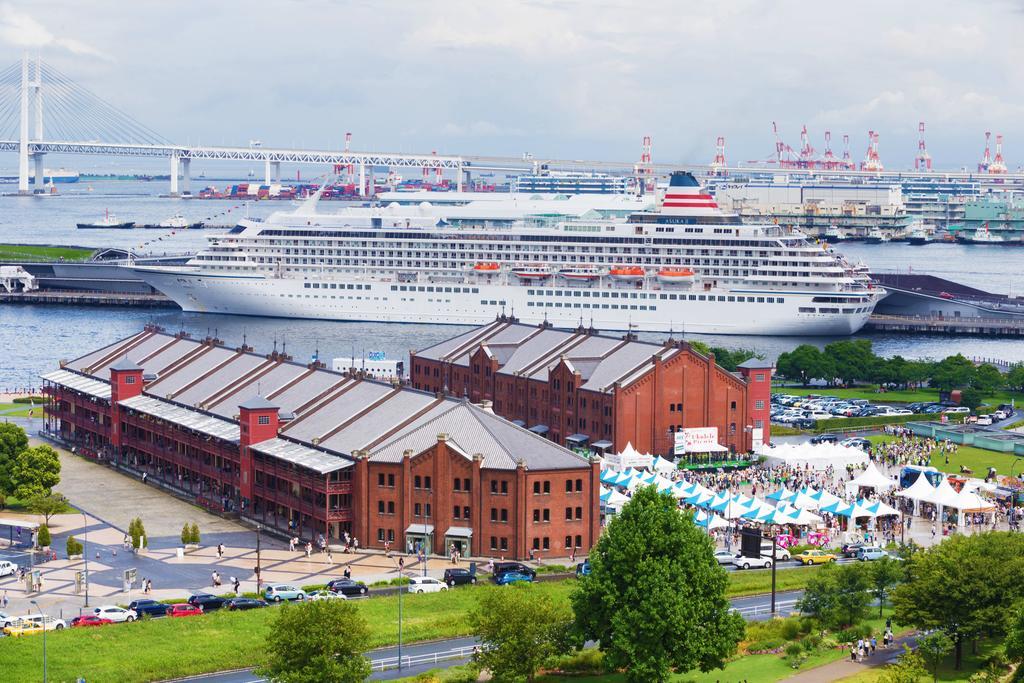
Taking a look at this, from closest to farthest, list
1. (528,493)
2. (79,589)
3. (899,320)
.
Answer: (79,589)
(528,493)
(899,320)

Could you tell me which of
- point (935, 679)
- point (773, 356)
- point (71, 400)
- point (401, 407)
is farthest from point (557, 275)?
point (935, 679)

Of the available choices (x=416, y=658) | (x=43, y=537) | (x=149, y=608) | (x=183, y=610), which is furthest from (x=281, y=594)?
(x=43, y=537)

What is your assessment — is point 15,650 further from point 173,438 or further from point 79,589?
point 173,438

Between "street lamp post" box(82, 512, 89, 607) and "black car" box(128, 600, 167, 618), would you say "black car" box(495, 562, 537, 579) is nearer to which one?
"black car" box(128, 600, 167, 618)

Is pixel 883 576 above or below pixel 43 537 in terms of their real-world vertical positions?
above

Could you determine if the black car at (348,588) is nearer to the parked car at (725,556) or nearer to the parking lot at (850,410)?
the parked car at (725,556)

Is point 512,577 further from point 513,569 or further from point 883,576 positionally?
point 883,576
